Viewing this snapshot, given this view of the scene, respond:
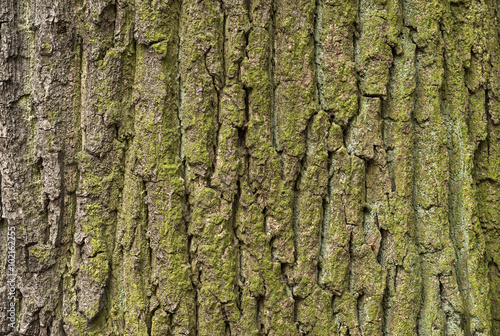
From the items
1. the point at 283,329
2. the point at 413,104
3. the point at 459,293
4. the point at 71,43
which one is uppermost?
the point at 71,43

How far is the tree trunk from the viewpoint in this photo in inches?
51.1

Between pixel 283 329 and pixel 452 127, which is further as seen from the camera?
pixel 452 127

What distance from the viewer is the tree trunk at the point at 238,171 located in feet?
4.26

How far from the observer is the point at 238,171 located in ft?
4.25

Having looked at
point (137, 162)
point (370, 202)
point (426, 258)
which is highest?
point (137, 162)

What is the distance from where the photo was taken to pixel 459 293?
136 cm

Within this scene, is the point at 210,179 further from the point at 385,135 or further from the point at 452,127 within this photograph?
the point at 452,127

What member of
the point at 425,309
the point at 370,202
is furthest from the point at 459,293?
the point at 370,202

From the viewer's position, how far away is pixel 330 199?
1.33 meters

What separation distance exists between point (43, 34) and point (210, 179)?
83cm

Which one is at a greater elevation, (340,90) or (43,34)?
(43,34)

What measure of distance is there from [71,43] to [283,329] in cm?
129

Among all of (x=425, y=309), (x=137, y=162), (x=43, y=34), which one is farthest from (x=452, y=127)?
(x=43, y=34)

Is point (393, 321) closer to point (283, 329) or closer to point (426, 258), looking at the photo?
point (426, 258)
